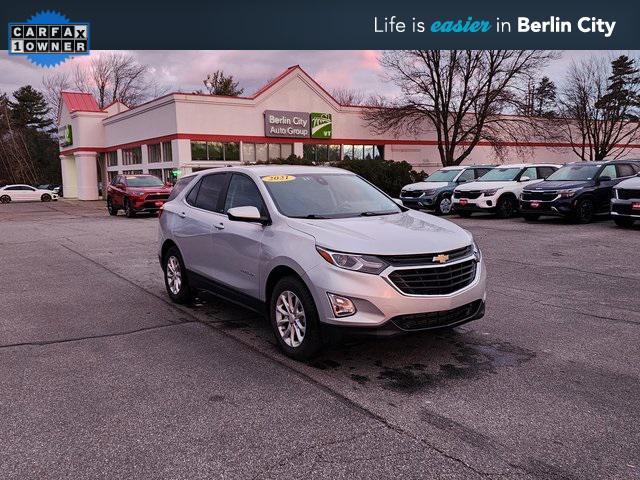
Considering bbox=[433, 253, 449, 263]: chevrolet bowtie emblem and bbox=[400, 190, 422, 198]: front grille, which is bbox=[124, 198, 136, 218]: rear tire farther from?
bbox=[433, 253, 449, 263]: chevrolet bowtie emblem

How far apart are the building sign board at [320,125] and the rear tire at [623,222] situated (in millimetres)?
23957

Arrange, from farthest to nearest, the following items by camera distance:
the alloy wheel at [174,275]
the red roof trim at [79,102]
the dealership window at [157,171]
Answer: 1. the red roof trim at [79,102]
2. the dealership window at [157,171]
3. the alloy wheel at [174,275]

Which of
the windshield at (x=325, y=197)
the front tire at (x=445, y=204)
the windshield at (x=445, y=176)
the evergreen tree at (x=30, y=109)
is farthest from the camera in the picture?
the evergreen tree at (x=30, y=109)

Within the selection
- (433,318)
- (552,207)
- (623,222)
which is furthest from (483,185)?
(433,318)

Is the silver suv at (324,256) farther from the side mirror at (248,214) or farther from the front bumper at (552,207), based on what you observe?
the front bumper at (552,207)

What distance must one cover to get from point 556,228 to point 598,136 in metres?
Answer: 34.6

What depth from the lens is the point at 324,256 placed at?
454cm

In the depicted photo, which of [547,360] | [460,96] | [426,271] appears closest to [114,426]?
[426,271]

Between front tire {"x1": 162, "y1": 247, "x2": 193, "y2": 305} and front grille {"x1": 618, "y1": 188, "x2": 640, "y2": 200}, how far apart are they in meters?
11.8

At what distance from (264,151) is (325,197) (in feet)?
98.5

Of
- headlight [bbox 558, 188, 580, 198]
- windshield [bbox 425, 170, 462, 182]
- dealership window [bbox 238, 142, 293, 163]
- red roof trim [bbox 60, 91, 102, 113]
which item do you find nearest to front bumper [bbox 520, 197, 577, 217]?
headlight [bbox 558, 188, 580, 198]

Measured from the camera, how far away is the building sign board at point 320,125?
36.3 meters

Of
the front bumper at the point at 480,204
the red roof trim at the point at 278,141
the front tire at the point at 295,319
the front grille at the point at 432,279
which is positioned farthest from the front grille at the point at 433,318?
the red roof trim at the point at 278,141

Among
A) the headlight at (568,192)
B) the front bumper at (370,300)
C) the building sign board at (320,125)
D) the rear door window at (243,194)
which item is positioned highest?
the building sign board at (320,125)
